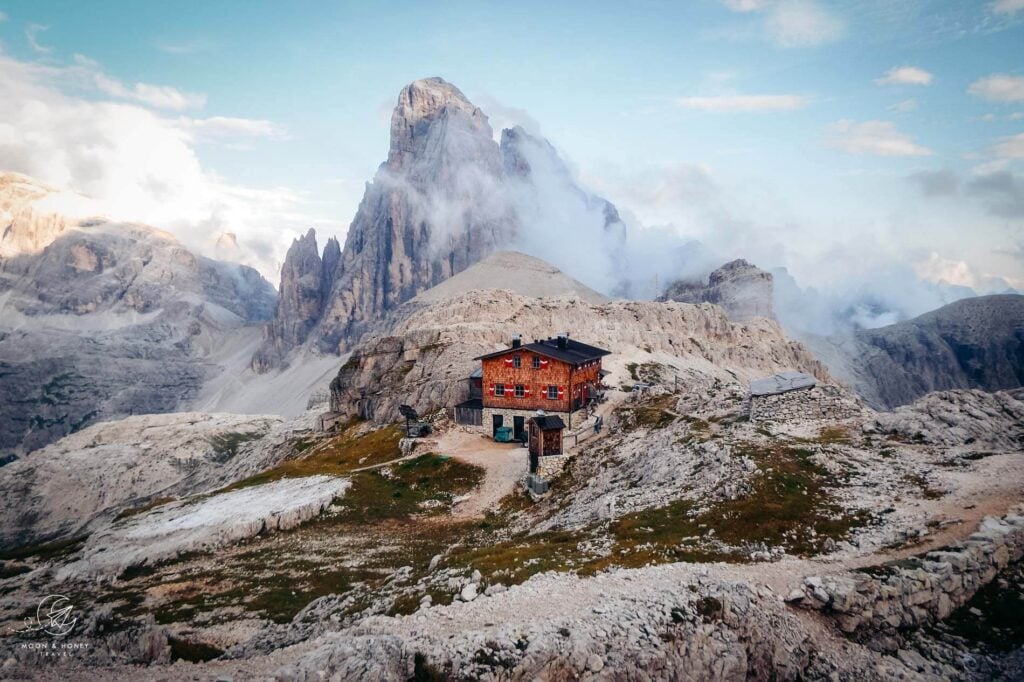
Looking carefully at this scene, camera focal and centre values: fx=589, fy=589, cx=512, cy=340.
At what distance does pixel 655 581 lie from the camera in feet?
74.2

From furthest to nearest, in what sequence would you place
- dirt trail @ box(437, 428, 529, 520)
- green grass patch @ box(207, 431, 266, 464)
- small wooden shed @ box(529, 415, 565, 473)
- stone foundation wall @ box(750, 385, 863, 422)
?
green grass patch @ box(207, 431, 266, 464), small wooden shed @ box(529, 415, 565, 473), dirt trail @ box(437, 428, 529, 520), stone foundation wall @ box(750, 385, 863, 422)

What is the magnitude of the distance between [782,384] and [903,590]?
25.9m

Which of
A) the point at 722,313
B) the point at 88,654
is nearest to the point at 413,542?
the point at 88,654

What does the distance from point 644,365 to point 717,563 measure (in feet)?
251

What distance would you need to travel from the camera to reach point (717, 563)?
24.1 m

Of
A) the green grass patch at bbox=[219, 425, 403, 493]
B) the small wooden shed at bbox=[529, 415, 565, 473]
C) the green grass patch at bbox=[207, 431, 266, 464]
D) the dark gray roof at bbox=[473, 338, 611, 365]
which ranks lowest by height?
the green grass patch at bbox=[207, 431, 266, 464]

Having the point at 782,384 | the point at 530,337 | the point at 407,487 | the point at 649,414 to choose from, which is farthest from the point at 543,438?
the point at 530,337

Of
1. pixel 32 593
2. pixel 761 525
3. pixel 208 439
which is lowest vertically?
pixel 208 439

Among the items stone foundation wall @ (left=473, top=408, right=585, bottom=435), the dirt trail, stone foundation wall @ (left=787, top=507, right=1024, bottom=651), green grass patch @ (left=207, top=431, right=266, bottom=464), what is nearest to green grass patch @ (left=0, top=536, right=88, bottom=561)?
the dirt trail

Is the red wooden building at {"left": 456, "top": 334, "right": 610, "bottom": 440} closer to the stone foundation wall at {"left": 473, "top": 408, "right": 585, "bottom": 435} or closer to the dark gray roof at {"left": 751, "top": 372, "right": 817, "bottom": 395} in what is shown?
the stone foundation wall at {"left": 473, "top": 408, "right": 585, "bottom": 435}

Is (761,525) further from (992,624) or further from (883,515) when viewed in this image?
(992,624)

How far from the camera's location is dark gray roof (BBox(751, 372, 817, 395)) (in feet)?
149

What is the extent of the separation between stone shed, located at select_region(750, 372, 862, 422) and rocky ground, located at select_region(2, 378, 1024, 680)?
144 centimetres

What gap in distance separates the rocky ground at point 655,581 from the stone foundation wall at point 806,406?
134cm
